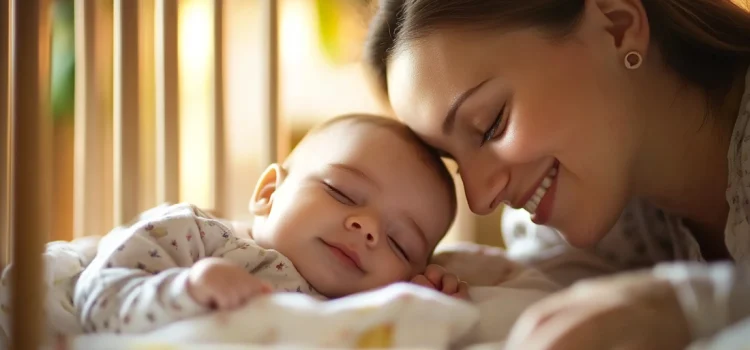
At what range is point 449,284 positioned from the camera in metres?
0.81

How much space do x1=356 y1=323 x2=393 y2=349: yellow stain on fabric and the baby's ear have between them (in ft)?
1.27

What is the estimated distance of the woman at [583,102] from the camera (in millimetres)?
784

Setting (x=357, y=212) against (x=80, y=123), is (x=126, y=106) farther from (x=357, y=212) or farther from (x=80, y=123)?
(x=357, y=212)

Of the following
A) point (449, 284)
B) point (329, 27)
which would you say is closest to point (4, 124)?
point (449, 284)

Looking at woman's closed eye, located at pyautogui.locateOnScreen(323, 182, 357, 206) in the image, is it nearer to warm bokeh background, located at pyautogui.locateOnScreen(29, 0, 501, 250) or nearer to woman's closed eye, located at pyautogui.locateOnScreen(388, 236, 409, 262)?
woman's closed eye, located at pyautogui.locateOnScreen(388, 236, 409, 262)

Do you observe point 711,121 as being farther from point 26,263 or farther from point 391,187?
point 26,263

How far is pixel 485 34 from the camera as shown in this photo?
0.80 meters

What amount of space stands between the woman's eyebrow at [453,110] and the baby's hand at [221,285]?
13.6 inches

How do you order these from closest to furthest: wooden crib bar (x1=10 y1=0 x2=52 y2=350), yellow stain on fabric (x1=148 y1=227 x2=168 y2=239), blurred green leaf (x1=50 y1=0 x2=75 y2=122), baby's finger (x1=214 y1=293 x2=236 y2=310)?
wooden crib bar (x1=10 y1=0 x2=52 y2=350) → baby's finger (x1=214 y1=293 x2=236 y2=310) → yellow stain on fabric (x1=148 y1=227 x2=168 y2=239) → blurred green leaf (x1=50 y1=0 x2=75 y2=122)

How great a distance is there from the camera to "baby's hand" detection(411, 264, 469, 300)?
803 millimetres

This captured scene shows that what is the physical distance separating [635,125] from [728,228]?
17 cm

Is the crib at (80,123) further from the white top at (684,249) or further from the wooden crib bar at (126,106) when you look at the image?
the white top at (684,249)

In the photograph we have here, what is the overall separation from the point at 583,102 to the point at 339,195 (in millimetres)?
318

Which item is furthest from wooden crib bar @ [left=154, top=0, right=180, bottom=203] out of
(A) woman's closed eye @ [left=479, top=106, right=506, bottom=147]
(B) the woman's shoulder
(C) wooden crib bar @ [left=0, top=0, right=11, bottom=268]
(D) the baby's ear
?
(B) the woman's shoulder
